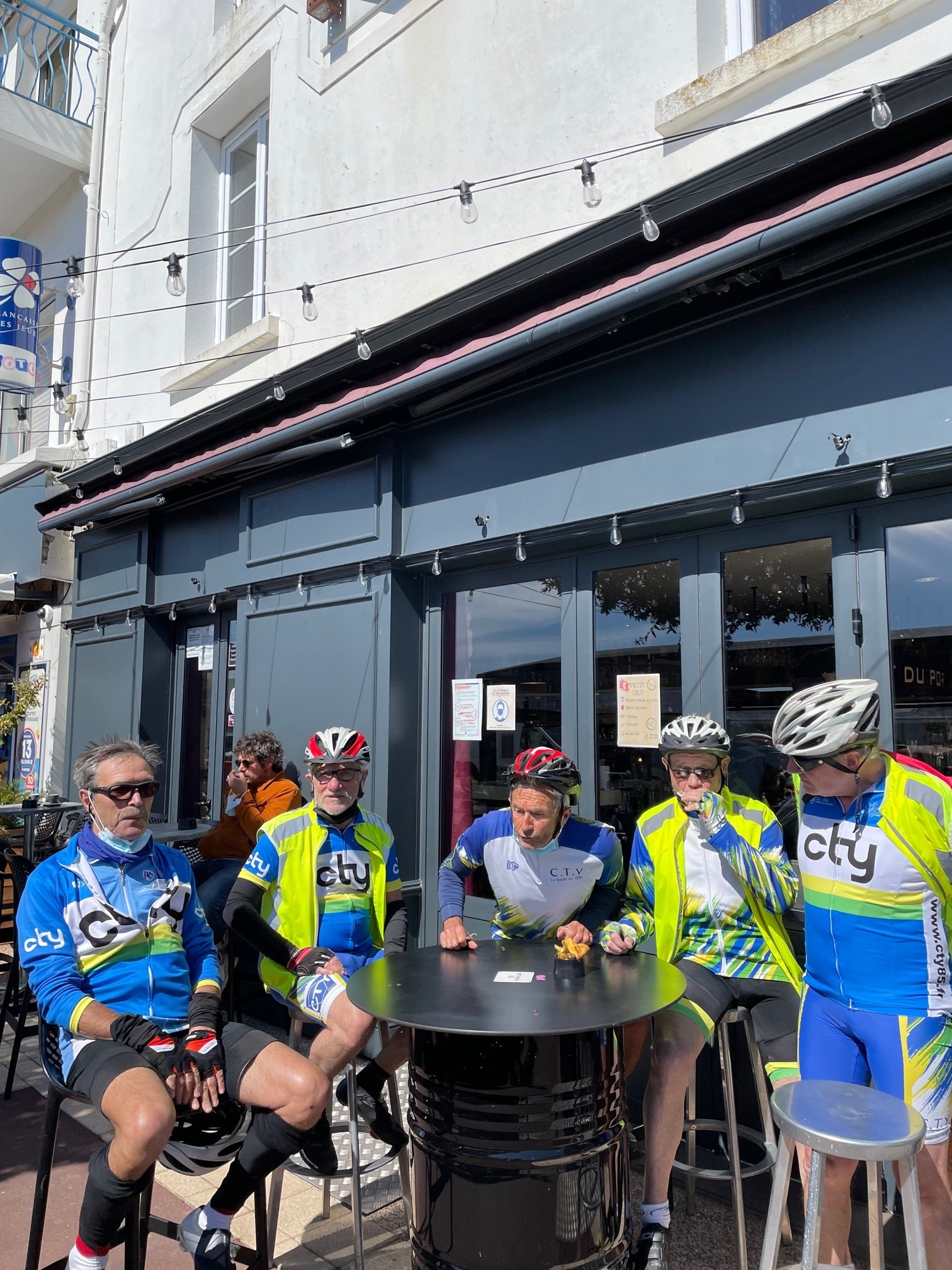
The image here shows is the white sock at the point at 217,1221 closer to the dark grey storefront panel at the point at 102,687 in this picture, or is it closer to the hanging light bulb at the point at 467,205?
the hanging light bulb at the point at 467,205

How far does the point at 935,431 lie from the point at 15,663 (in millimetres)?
9255

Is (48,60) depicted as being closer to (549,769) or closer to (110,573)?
(110,573)

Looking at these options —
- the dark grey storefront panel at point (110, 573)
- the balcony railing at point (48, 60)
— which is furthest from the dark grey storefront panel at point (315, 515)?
the balcony railing at point (48, 60)

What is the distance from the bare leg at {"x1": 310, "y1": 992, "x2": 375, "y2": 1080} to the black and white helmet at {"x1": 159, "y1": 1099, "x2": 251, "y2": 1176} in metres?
0.40

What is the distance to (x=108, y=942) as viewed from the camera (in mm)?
3049

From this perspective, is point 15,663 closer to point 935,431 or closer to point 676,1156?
point 676,1156

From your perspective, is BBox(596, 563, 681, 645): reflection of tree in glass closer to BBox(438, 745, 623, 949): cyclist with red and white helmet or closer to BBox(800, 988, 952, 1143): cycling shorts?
BBox(438, 745, 623, 949): cyclist with red and white helmet

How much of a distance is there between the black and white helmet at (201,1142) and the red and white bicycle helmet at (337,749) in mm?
1352

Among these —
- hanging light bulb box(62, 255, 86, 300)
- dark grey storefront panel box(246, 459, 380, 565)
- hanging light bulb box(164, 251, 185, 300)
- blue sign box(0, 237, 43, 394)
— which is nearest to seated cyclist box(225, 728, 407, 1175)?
dark grey storefront panel box(246, 459, 380, 565)

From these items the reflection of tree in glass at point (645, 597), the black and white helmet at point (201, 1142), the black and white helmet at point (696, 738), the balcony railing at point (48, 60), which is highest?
the balcony railing at point (48, 60)

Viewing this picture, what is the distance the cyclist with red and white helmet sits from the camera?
3.44 metres

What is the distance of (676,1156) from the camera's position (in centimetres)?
376

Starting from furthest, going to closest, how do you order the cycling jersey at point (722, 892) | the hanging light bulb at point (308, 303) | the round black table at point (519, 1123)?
1. the hanging light bulb at point (308, 303)
2. the cycling jersey at point (722, 892)
3. the round black table at point (519, 1123)

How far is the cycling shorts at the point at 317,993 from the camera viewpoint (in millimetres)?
3393
